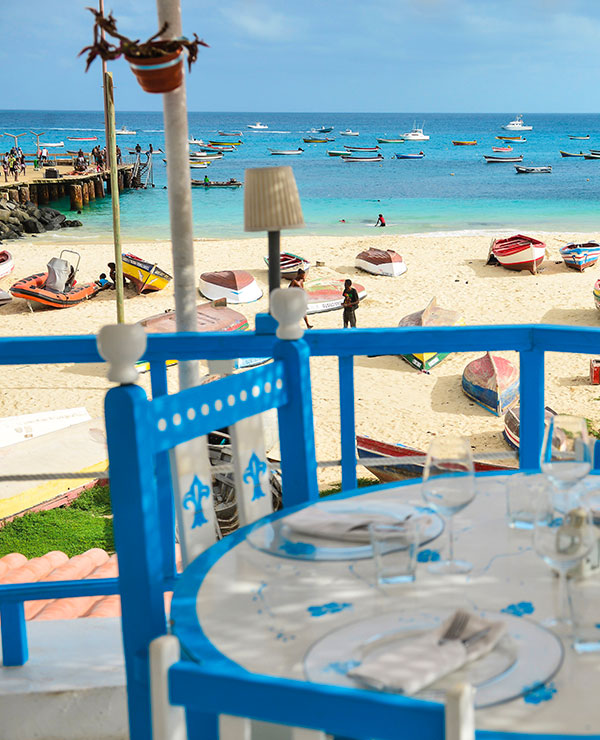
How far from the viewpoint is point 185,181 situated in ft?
14.7

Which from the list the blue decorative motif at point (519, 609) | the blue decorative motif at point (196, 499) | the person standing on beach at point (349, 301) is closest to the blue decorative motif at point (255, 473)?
the blue decorative motif at point (196, 499)

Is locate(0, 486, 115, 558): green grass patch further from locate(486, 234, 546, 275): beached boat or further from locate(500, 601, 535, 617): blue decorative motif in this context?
locate(486, 234, 546, 275): beached boat

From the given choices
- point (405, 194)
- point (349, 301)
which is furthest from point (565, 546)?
point (405, 194)

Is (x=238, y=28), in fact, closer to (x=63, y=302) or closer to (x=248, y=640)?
(x=63, y=302)

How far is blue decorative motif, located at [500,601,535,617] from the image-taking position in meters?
1.27

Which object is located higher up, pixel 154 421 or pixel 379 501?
pixel 154 421

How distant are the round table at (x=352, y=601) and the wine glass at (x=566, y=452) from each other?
0.13m

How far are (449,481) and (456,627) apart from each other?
394 mm

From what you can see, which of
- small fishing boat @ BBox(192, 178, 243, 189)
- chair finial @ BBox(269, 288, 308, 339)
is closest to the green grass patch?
chair finial @ BBox(269, 288, 308, 339)

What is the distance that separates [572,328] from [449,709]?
182 centimetres

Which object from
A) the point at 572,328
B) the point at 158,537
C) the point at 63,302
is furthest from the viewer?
the point at 63,302

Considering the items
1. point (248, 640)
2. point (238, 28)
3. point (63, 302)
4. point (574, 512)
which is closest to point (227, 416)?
point (248, 640)

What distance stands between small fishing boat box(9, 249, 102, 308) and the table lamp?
1578 cm

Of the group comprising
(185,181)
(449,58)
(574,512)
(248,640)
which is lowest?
(248,640)
